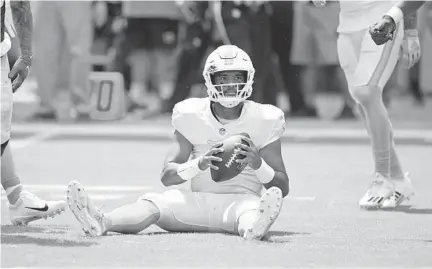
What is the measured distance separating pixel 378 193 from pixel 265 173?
2.03 m

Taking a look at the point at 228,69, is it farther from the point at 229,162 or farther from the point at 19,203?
the point at 19,203

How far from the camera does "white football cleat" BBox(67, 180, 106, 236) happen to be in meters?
6.76

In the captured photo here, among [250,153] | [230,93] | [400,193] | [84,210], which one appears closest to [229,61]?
[230,93]

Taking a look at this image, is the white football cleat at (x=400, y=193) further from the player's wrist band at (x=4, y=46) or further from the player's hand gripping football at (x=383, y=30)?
the player's wrist band at (x=4, y=46)

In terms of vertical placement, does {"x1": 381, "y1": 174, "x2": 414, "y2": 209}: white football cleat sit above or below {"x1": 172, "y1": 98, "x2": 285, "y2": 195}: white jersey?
below

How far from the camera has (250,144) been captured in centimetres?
699

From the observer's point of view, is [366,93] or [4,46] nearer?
[4,46]

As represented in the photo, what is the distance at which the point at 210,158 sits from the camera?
6949 millimetres

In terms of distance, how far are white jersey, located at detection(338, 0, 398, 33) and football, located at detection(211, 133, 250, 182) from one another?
2322mm

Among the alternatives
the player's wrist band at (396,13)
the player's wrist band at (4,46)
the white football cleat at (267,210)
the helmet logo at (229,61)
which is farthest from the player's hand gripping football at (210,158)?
the player's wrist band at (396,13)

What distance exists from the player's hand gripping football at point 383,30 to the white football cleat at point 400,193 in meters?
1.22

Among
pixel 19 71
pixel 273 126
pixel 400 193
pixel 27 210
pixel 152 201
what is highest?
pixel 19 71

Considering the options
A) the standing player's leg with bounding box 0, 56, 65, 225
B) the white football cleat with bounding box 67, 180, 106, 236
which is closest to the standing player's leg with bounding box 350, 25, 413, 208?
the standing player's leg with bounding box 0, 56, 65, 225

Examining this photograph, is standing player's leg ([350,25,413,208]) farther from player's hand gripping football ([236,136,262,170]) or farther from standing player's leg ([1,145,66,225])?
standing player's leg ([1,145,66,225])
